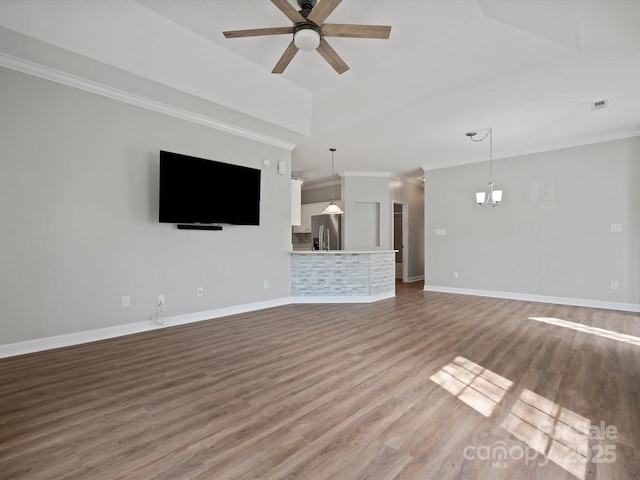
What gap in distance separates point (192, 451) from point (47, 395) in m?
1.41

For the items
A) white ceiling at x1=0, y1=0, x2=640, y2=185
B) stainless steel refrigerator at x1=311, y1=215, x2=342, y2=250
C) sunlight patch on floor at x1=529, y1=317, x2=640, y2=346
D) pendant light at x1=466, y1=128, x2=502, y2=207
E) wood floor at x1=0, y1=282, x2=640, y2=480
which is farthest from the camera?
stainless steel refrigerator at x1=311, y1=215, x2=342, y2=250

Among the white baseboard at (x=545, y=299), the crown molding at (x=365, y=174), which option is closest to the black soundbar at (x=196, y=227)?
the crown molding at (x=365, y=174)

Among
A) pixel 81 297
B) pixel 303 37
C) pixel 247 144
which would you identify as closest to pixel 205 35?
pixel 303 37

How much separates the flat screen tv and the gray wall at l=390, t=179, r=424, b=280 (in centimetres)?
472

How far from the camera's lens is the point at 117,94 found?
3.60 m

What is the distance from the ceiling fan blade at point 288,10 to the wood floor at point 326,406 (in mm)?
2886

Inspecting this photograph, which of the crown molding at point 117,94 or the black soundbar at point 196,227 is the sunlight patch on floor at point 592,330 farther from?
the crown molding at point 117,94

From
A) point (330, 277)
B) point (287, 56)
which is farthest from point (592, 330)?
point (287, 56)

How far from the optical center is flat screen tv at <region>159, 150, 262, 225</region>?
12.8 feet

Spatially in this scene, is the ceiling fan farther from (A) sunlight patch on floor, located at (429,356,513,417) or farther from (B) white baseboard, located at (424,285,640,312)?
(B) white baseboard, located at (424,285,640,312)

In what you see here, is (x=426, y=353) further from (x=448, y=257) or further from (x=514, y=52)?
(x=448, y=257)

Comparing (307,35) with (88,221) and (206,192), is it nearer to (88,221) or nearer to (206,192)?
(206,192)

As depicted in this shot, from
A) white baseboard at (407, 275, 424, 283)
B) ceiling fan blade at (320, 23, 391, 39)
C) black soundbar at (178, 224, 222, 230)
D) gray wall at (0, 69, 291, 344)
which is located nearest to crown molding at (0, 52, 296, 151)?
gray wall at (0, 69, 291, 344)

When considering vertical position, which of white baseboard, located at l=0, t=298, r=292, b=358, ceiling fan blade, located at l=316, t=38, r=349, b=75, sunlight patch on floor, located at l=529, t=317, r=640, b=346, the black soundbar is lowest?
sunlight patch on floor, located at l=529, t=317, r=640, b=346
